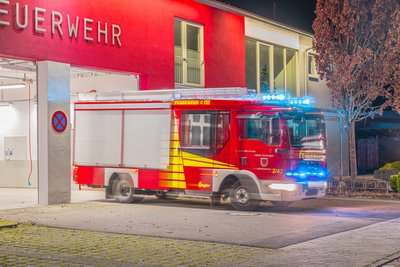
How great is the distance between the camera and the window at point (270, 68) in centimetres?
2873

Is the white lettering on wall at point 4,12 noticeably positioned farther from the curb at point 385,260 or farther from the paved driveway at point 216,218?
the curb at point 385,260

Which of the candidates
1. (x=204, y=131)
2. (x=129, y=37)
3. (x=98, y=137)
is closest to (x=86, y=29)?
(x=129, y=37)

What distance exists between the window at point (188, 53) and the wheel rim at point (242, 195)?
7615 millimetres

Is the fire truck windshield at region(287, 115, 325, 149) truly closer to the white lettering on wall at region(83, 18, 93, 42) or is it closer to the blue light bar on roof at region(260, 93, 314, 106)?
the blue light bar on roof at region(260, 93, 314, 106)

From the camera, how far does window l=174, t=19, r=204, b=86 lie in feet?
79.9

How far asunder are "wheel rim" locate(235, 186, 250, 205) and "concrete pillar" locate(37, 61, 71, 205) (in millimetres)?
5159

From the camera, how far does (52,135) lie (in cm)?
1914

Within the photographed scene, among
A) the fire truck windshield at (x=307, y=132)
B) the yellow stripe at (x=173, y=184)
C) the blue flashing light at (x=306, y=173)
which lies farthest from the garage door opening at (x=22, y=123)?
the blue flashing light at (x=306, y=173)

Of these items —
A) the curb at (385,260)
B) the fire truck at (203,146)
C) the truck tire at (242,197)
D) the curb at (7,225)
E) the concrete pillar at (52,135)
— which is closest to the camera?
the curb at (385,260)

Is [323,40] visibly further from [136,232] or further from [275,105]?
[136,232]

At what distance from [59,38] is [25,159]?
8.37 m

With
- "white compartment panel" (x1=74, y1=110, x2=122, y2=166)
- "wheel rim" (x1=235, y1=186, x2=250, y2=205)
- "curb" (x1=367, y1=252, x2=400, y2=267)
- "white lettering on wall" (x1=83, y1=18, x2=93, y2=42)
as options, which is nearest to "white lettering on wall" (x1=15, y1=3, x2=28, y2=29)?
"white lettering on wall" (x1=83, y1=18, x2=93, y2=42)

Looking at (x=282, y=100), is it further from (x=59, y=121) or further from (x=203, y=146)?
(x=59, y=121)

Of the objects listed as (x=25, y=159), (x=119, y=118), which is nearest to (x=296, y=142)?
(x=119, y=118)
